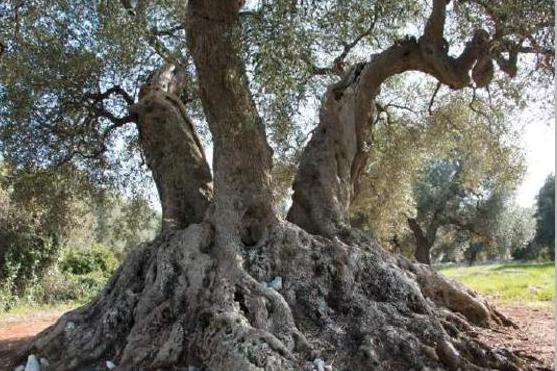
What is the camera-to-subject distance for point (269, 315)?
6.89 metres

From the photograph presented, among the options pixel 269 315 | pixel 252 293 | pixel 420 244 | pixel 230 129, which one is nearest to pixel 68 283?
pixel 420 244

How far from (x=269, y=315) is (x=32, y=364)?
310cm

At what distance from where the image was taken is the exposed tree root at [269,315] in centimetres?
646

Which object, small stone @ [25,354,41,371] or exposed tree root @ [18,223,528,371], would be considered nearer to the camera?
exposed tree root @ [18,223,528,371]

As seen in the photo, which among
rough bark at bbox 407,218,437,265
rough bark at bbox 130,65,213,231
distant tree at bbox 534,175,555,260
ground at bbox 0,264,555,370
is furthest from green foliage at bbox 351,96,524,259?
distant tree at bbox 534,175,555,260

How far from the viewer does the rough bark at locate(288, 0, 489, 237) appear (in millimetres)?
9336

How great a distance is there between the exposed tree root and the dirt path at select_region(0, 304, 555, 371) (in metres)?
0.66

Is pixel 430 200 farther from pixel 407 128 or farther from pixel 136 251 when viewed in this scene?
pixel 136 251

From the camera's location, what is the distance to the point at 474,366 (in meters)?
6.57

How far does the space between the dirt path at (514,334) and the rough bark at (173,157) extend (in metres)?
3.47

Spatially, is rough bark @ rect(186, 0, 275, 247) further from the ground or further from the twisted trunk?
the ground

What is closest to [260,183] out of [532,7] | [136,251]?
[136,251]

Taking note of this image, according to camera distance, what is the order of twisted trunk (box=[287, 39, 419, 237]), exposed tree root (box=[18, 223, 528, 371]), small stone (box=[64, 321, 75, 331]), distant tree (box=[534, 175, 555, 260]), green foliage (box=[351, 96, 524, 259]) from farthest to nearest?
distant tree (box=[534, 175, 555, 260]), green foliage (box=[351, 96, 524, 259]), twisted trunk (box=[287, 39, 419, 237]), small stone (box=[64, 321, 75, 331]), exposed tree root (box=[18, 223, 528, 371])

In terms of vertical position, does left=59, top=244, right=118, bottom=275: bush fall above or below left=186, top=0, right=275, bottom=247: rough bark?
below
